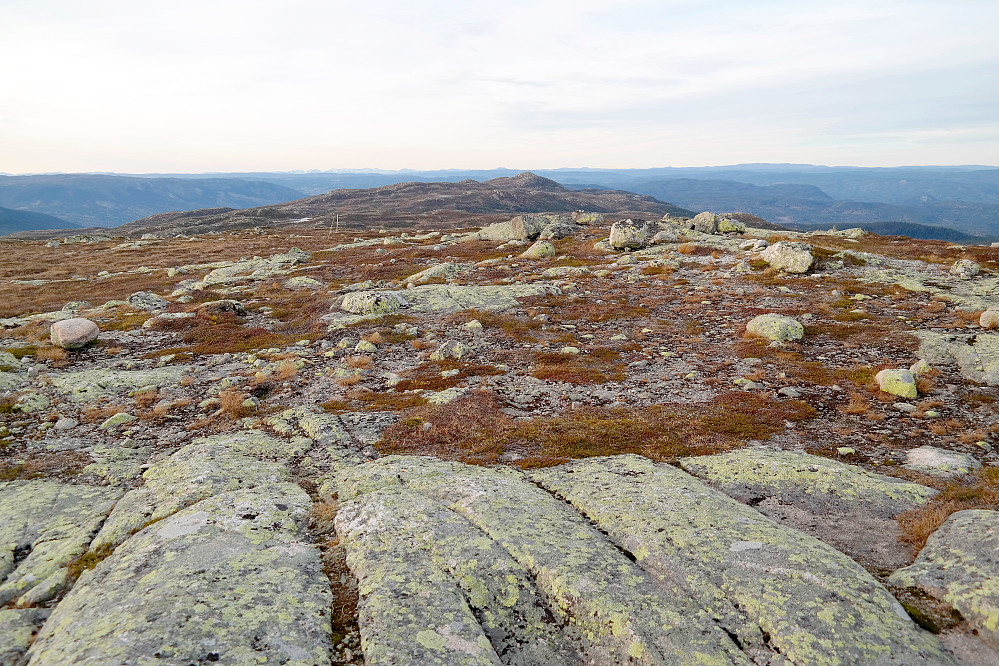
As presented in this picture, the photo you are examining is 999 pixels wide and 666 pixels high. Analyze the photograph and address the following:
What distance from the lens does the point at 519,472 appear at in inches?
537

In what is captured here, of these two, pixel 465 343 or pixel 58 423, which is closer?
pixel 58 423

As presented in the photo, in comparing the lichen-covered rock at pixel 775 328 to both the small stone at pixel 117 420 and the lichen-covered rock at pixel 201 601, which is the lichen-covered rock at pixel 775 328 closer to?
the lichen-covered rock at pixel 201 601

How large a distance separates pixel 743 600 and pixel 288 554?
868 cm

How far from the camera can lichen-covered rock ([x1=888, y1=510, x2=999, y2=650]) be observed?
764 cm

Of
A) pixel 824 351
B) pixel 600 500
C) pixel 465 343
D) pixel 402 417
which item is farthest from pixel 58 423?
pixel 824 351

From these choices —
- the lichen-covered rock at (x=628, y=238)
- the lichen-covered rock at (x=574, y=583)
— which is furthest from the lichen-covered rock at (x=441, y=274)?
the lichen-covered rock at (x=574, y=583)

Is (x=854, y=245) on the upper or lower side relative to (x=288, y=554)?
upper

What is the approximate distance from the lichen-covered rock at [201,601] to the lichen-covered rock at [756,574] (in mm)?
6302

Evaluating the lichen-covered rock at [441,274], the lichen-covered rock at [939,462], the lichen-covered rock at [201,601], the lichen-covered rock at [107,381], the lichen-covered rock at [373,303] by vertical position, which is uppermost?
the lichen-covered rock at [441,274]

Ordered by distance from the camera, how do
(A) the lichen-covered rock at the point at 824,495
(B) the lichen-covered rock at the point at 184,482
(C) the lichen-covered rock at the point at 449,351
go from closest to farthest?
(A) the lichen-covered rock at the point at 824,495 < (B) the lichen-covered rock at the point at 184,482 < (C) the lichen-covered rock at the point at 449,351

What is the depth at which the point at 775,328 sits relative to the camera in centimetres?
2588

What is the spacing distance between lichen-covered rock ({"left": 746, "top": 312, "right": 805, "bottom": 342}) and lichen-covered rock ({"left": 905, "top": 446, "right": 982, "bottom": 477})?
1145 cm

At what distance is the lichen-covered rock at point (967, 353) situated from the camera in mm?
19445

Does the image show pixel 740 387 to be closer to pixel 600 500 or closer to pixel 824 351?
pixel 824 351
